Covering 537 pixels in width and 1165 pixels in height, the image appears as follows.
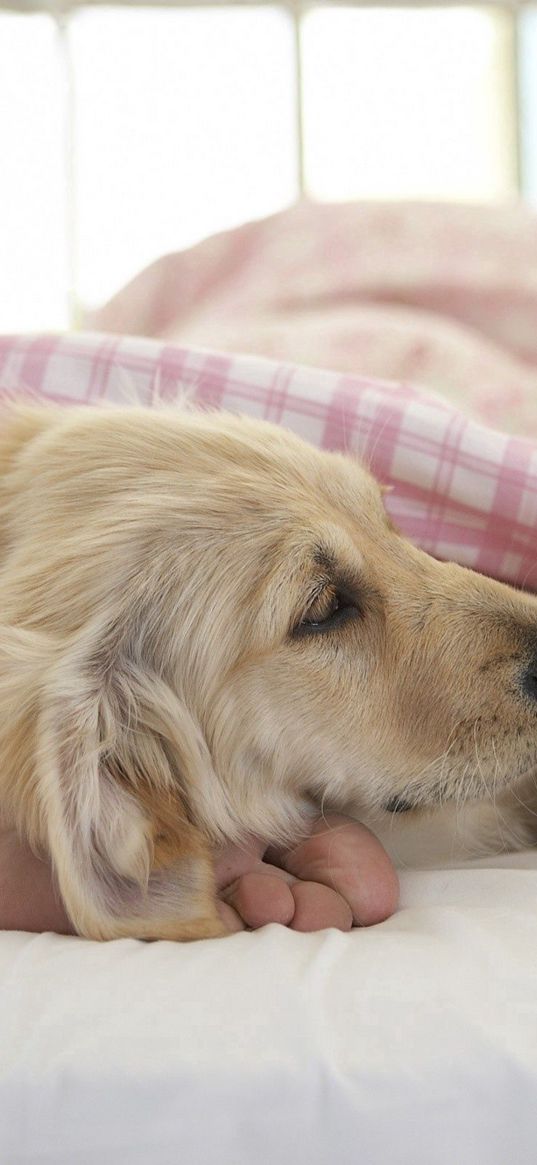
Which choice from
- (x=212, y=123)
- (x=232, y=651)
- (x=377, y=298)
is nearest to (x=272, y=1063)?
(x=232, y=651)

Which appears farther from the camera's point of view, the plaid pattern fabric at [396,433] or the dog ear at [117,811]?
the plaid pattern fabric at [396,433]

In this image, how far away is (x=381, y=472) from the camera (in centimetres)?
153

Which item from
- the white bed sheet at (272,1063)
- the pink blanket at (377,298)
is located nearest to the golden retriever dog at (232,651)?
the white bed sheet at (272,1063)

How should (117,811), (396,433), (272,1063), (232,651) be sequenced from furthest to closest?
(396,433)
(232,651)
(117,811)
(272,1063)

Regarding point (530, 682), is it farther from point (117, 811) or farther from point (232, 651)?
point (117, 811)

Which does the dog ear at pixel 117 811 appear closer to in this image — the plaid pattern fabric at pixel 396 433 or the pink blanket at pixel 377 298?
the plaid pattern fabric at pixel 396 433

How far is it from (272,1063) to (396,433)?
3.09ft

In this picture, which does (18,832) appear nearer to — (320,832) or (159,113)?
(320,832)

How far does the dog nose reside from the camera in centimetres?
114

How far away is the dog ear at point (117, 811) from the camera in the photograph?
97cm

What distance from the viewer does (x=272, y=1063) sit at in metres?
0.76

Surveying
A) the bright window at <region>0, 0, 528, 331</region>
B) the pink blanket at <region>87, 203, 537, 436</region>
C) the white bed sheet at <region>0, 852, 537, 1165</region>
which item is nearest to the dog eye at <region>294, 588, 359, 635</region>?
the white bed sheet at <region>0, 852, 537, 1165</region>

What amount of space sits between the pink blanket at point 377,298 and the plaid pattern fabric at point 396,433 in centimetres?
35

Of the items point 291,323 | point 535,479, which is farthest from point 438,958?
point 291,323
